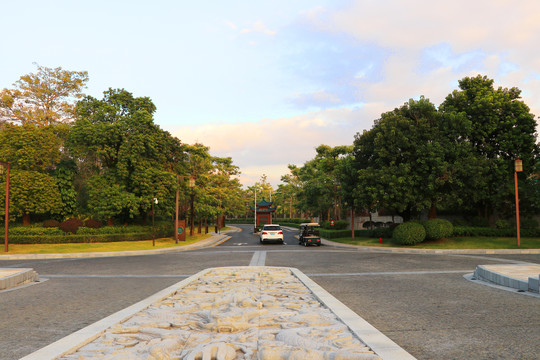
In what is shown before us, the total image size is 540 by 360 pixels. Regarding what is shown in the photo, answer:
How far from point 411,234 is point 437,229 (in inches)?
78.8

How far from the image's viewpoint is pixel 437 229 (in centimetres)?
2456

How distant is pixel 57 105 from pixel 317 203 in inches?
1405

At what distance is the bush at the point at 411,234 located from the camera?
24328 millimetres

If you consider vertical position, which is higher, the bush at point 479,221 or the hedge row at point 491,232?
the bush at point 479,221

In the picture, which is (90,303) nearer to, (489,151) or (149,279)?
(149,279)

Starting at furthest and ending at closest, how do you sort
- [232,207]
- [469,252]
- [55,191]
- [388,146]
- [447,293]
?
[232,207]
[55,191]
[388,146]
[469,252]
[447,293]

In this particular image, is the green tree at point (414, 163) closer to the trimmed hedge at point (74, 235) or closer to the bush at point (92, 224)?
the trimmed hedge at point (74, 235)

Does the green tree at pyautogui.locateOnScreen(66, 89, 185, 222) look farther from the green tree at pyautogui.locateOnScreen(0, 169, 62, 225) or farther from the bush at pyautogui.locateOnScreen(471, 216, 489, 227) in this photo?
the bush at pyautogui.locateOnScreen(471, 216, 489, 227)

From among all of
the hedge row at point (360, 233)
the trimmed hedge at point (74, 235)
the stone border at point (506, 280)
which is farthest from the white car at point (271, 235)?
the stone border at point (506, 280)

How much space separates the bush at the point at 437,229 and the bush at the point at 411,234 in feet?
1.82

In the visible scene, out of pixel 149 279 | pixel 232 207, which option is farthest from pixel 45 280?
pixel 232 207

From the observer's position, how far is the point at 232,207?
185 feet

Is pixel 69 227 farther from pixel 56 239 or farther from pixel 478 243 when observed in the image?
pixel 478 243

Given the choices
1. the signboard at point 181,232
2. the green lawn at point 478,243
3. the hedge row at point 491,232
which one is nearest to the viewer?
the green lawn at point 478,243
